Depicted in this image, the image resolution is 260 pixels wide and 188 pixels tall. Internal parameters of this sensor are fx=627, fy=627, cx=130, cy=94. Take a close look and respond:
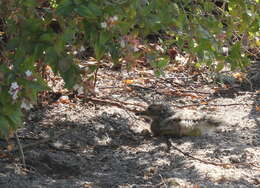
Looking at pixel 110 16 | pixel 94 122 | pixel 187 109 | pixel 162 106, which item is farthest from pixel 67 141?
pixel 110 16

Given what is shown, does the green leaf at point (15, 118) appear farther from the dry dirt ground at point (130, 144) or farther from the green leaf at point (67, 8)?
the dry dirt ground at point (130, 144)

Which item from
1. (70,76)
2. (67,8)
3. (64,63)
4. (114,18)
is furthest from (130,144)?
(67,8)

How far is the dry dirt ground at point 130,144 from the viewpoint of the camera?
417 cm

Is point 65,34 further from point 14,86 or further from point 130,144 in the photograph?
point 130,144

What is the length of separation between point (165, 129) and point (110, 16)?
2422 millimetres

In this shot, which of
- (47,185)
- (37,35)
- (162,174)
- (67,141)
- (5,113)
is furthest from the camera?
(67,141)

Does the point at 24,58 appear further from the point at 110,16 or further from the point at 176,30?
the point at 176,30

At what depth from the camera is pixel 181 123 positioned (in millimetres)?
5184

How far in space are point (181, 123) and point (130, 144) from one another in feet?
1.52

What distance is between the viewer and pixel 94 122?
5488 mm

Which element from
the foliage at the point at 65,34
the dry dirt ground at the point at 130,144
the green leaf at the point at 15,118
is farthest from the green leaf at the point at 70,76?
the dry dirt ground at the point at 130,144

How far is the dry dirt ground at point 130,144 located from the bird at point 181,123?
6cm

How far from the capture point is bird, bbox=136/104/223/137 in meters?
5.20

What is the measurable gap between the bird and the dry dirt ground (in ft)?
0.20
